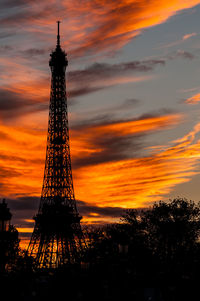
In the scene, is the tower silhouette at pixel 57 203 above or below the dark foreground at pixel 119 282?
above

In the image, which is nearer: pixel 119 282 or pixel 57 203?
pixel 119 282

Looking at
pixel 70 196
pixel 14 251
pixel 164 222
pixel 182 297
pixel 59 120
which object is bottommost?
pixel 182 297

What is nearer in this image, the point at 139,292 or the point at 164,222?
the point at 139,292

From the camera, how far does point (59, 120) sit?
141000 mm

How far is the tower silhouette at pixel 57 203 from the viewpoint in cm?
12680

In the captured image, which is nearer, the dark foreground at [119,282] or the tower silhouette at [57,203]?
the dark foreground at [119,282]

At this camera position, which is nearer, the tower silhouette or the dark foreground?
the dark foreground

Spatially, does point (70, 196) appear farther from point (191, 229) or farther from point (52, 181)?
point (191, 229)

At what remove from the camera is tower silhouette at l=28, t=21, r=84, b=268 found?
127 meters

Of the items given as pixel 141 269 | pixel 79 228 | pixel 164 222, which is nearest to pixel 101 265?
pixel 141 269

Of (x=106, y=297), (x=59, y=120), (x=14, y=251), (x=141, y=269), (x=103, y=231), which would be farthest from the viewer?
(x=59, y=120)

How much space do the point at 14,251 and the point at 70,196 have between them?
194ft

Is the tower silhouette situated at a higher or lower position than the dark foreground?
higher

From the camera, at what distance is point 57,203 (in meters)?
130
